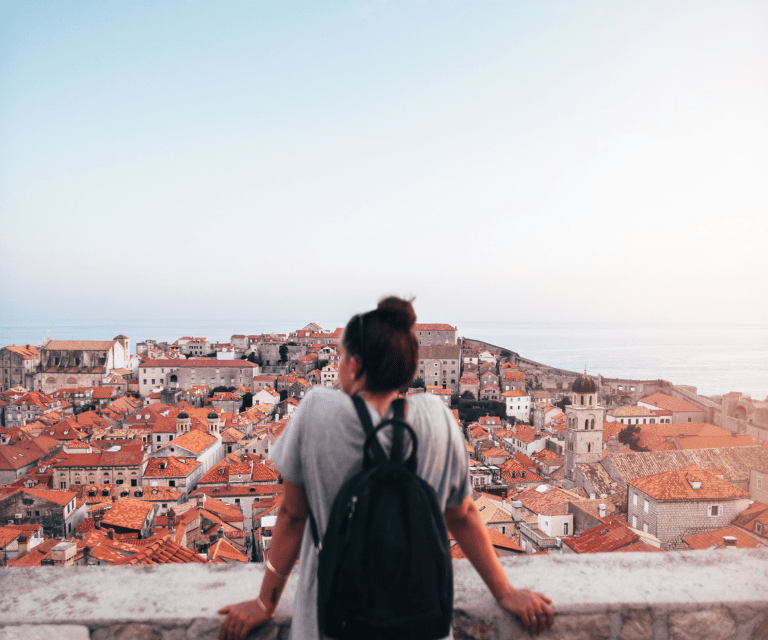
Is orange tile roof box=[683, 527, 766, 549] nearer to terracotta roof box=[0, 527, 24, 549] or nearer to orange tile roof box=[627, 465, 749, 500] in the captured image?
orange tile roof box=[627, 465, 749, 500]

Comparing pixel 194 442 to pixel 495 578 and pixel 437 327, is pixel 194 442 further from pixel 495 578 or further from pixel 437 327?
pixel 437 327

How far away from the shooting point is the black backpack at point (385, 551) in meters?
0.88

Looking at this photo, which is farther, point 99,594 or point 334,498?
point 99,594

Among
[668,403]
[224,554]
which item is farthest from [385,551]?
[668,403]

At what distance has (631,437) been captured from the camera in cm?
2477

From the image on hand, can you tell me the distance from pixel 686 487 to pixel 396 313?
1452 centimetres

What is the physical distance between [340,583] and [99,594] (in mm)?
699

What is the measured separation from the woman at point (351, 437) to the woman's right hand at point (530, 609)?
0.92 ft

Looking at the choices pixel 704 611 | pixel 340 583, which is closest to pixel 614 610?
pixel 704 611

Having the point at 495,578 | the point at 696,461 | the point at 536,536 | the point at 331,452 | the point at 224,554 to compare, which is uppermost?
the point at 331,452

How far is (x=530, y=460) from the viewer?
24.2 metres

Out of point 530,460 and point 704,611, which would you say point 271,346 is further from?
point 704,611

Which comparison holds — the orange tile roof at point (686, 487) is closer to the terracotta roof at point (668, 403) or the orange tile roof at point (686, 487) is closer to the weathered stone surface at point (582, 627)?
the weathered stone surface at point (582, 627)

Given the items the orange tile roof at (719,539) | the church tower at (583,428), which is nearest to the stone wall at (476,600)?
the orange tile roof at (719,539)
